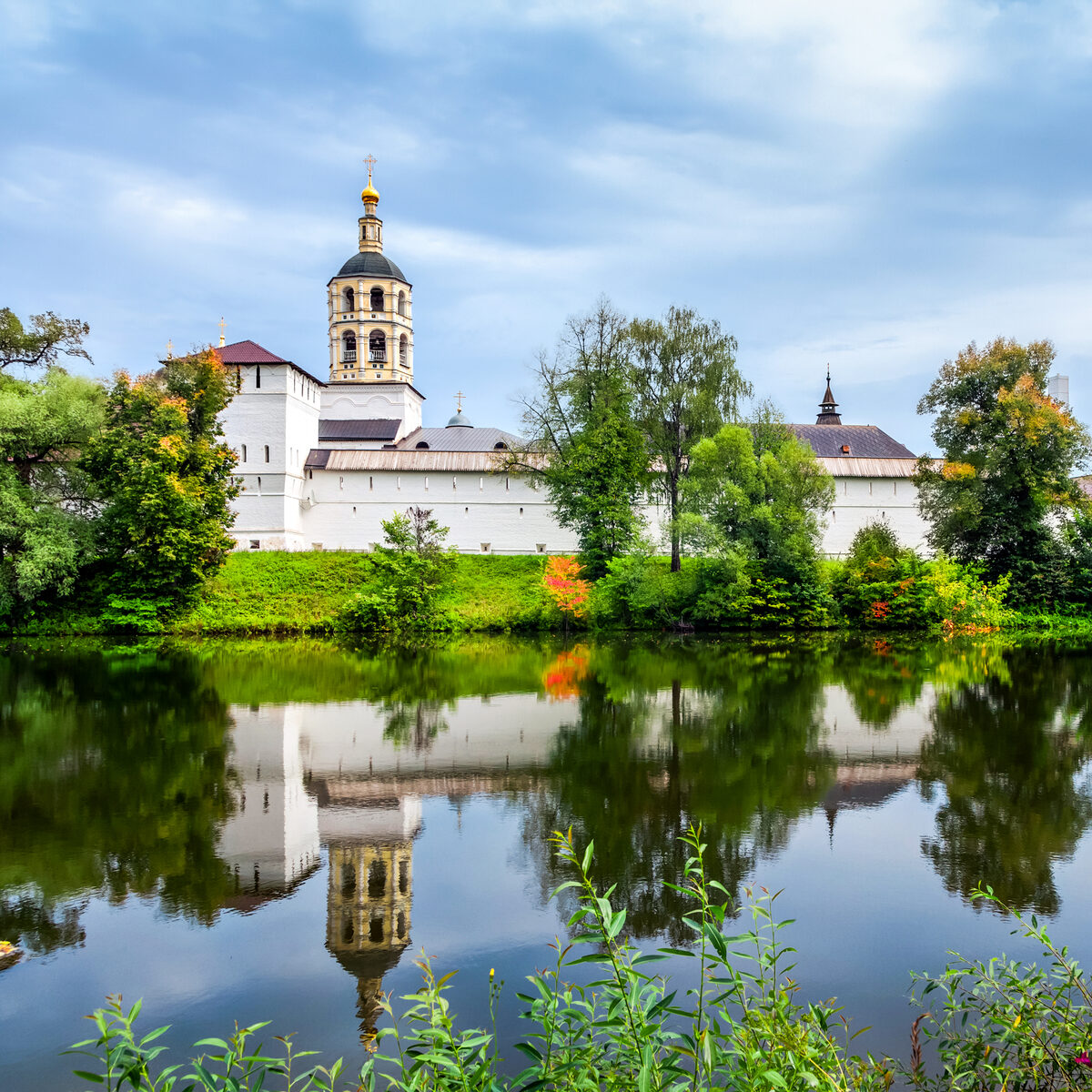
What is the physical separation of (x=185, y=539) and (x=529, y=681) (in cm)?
1259

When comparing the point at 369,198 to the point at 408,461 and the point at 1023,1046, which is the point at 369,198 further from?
the point at 1023,1046

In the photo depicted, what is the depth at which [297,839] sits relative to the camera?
6297 mm

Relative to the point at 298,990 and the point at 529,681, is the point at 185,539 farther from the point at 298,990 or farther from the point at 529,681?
the point at 298,990

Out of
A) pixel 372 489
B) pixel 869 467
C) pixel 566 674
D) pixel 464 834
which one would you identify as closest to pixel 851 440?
pixel 869 467

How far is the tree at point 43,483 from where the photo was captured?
72.1 ft

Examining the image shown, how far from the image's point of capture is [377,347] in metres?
40.8

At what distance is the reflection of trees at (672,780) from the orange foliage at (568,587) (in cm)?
1143

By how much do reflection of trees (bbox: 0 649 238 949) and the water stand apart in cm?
3

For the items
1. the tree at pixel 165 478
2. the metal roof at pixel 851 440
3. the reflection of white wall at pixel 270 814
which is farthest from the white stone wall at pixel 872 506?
the reflection of white wall at pixel 270 814

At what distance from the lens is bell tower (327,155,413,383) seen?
3994 cm

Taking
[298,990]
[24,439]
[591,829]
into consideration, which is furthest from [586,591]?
[298,990]

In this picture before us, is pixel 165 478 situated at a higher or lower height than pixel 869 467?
lower

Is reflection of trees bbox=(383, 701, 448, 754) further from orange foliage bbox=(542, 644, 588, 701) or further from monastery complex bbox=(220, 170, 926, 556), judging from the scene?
monastery complex bbox=(220, 170, 926, 556)

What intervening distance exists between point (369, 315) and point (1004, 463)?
26726 mm
